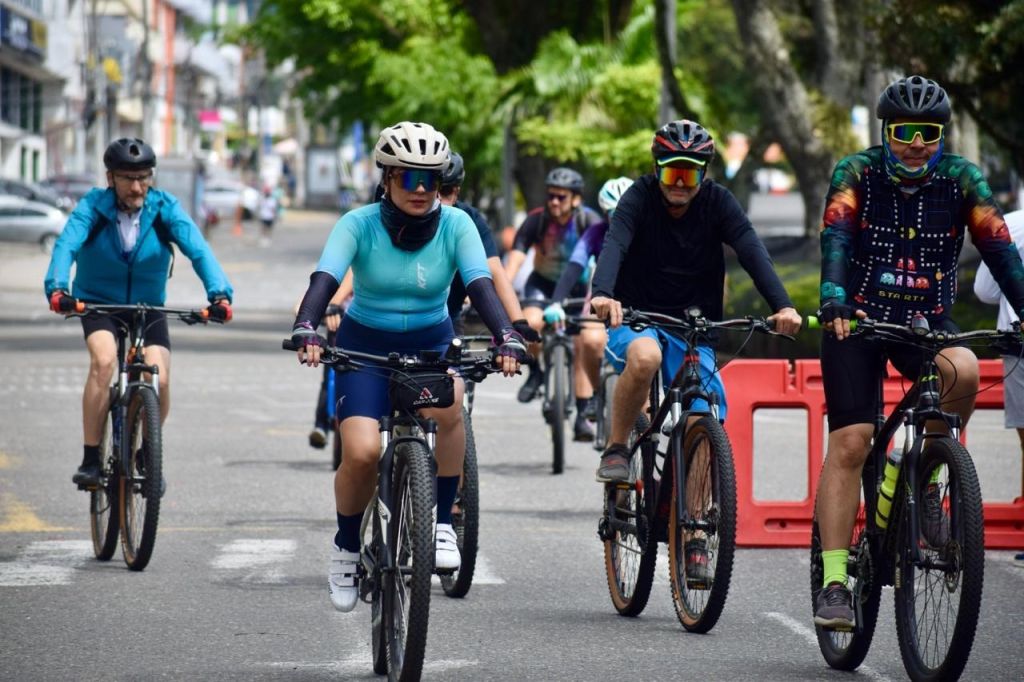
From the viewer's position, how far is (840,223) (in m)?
6.91

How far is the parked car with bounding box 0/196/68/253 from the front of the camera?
5300 cm

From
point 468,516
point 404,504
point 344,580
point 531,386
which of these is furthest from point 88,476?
point 531,386

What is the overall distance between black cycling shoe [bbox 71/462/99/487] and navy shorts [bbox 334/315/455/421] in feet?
8.67

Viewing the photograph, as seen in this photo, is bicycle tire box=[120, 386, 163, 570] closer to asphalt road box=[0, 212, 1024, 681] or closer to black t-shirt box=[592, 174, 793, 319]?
asphalt road box=[0, 212, 1024, 681]

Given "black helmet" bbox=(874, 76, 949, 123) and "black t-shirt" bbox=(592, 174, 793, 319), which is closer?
"black helmet" bbox=(874, 76, 949, 123)

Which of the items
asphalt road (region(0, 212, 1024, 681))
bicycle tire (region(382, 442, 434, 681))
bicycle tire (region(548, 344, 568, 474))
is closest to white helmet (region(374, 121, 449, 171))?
bicycle tire (region(382, 442, 434, 681))

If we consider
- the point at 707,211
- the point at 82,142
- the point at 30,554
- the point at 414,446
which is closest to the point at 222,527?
the point at 30,554

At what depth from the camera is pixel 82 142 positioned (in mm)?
86562

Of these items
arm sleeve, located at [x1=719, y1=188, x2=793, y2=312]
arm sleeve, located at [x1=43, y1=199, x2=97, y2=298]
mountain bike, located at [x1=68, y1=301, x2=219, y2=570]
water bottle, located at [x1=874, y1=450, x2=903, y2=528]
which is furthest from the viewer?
arm sleeve, located at [x1=43, y1=199, x2=97, y2=298]

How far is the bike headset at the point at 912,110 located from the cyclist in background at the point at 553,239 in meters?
6.91

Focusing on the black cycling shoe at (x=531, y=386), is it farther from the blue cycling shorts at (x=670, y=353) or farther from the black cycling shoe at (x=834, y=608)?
the black cycling shoe at (x=834, y=608)

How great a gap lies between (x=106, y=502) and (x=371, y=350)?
281 centimetres

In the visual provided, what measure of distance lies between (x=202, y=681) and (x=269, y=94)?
14701 centimetres

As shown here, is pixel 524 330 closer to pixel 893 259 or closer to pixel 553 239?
pixel 893 259
